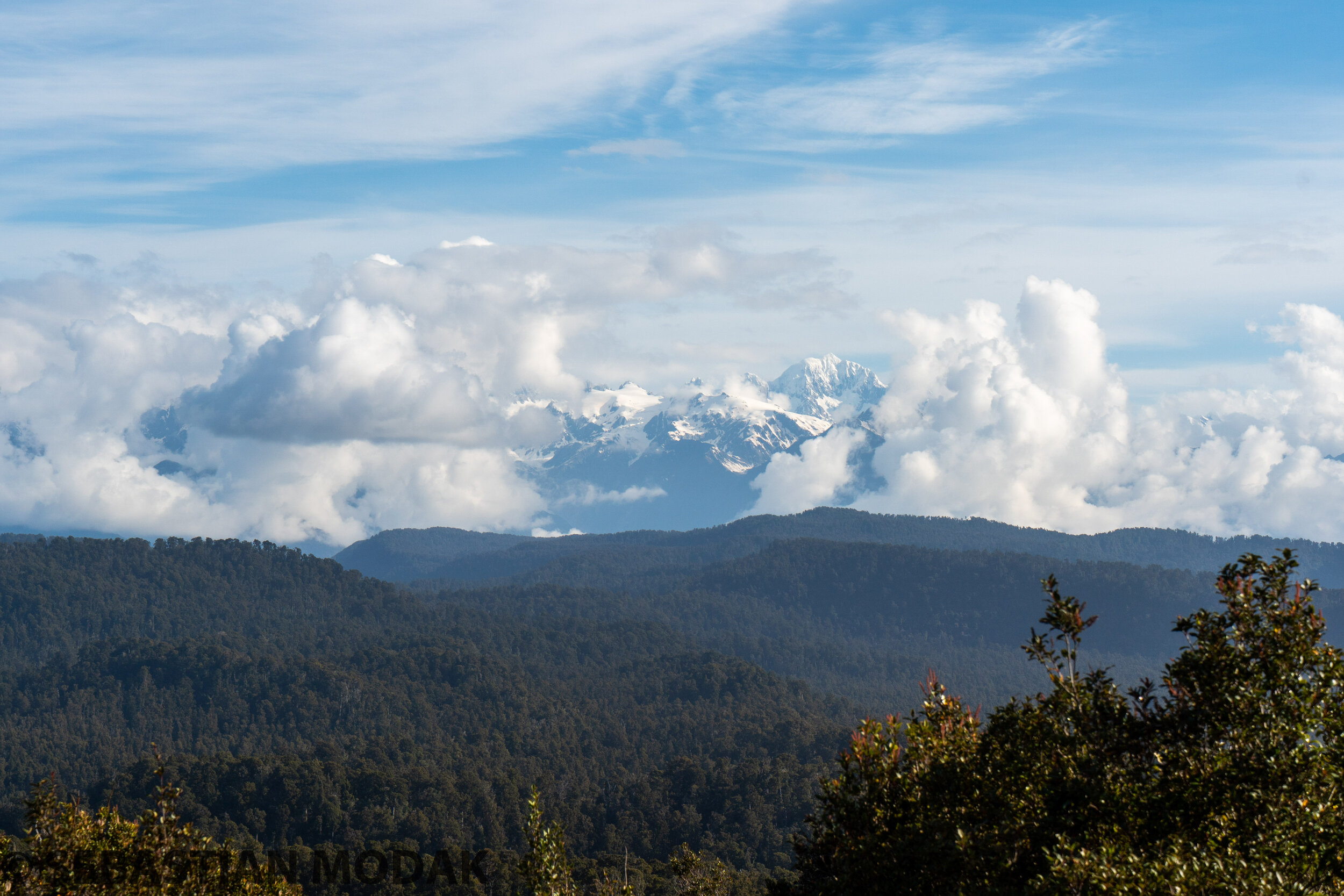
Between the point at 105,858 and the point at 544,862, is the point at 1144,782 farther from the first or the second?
the point at 105,858

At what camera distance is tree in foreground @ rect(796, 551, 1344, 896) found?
20.1 m

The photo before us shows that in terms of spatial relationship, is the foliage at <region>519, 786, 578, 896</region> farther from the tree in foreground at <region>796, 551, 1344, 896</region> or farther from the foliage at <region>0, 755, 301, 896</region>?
the tree in foreground at <region>796, 551, 1344, 896</region>

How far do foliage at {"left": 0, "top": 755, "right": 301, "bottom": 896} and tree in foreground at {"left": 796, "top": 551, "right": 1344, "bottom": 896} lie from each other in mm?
19035

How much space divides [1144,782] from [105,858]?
30334 mm

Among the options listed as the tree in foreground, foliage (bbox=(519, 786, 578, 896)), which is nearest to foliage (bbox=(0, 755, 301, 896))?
foliage (bbox=(519, 786, 578, 896))

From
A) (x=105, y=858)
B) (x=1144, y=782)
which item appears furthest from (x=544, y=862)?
(x=1144, y=782)

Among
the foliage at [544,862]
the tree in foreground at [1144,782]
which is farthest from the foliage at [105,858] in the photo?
the tree in foreground at [1144,782]

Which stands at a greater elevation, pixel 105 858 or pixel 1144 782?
pixel 1144 782

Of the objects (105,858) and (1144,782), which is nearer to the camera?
(1144,782)

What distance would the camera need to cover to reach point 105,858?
3114cm

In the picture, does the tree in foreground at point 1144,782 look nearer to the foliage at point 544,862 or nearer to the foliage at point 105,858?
the foliage at point 544,862

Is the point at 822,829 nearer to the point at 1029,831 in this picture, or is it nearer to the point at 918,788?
the point at 918,788

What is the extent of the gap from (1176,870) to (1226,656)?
6511 millimetres

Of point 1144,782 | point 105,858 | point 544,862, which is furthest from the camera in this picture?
point 544,862
